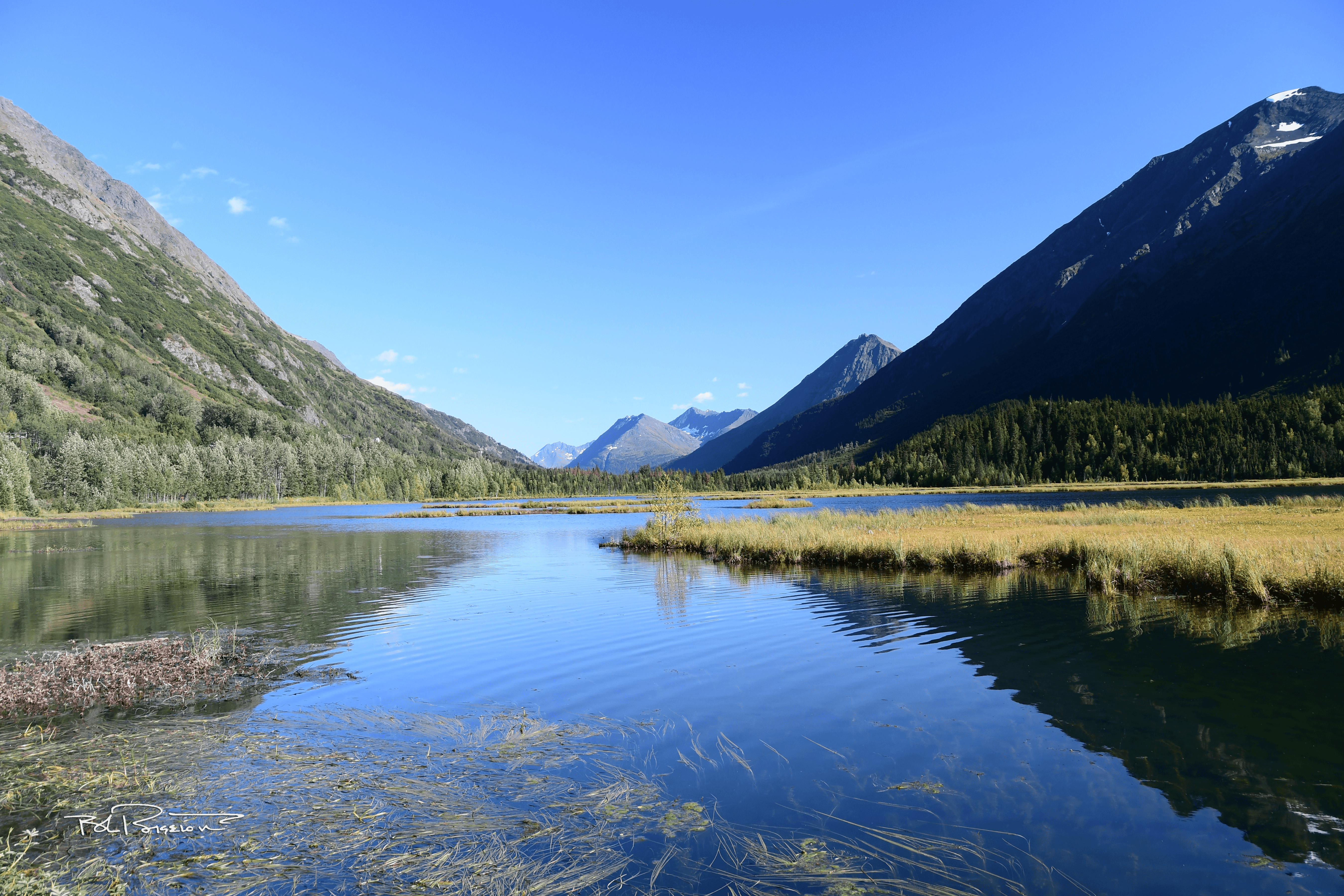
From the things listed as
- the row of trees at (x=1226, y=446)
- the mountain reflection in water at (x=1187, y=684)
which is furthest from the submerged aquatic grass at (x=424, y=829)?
the row of trees at (x=1226, y=446)

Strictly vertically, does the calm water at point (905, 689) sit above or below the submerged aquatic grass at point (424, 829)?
below

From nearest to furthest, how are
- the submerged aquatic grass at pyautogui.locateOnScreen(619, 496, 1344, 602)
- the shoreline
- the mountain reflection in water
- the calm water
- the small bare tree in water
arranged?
the calm water < the mountain reflection in water < the submerged aquatic grass at pyautogui.locateOnScreen(619, 496, 1344, 602) < the small bare tree in water < the shoreline

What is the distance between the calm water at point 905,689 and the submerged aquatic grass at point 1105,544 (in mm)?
2198

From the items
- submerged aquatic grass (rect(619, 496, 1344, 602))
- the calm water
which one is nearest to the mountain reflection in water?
the calm water

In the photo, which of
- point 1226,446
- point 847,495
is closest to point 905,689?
point 847,495

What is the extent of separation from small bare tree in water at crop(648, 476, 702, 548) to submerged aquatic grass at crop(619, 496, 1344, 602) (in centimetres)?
93

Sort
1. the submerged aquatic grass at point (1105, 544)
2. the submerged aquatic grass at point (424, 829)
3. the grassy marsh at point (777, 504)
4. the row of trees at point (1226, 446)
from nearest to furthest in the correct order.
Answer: the submerged aquatic grass at point (424, 829)
the submerged aquatic grass at point (1105, 544)
the grassy marsh at point (777, 504)
the row of trees at point (1226, 446)

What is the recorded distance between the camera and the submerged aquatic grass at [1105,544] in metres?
25.4

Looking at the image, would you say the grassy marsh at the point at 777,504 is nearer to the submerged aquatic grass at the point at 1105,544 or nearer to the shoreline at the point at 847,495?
the shoreline at the point at 847,495

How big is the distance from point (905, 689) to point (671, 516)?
44992 mm

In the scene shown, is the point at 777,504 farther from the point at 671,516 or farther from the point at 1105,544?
the point at 1105,544

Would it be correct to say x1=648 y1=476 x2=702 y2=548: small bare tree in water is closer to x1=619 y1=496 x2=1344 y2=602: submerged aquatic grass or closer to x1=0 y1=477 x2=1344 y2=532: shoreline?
x1=619 y1=496 x2=1344 y2=602: submerged aquatic grass

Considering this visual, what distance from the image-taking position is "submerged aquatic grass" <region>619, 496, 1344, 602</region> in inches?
1001

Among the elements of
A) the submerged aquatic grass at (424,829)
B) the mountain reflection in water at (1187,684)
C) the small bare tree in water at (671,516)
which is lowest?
the mountain reflection in water at (1187,684)
